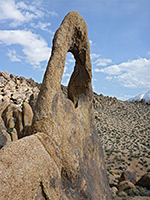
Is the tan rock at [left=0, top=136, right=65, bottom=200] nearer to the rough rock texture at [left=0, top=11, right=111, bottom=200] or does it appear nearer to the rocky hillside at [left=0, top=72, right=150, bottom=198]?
the rough rock texture at [left=0, top=11, right=111, bottom=200]

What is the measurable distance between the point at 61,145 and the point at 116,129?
24.2 meters

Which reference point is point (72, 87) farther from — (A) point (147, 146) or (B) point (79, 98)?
(A) point (147, 146)

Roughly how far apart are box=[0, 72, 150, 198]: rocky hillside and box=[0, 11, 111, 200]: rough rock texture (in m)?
4.62

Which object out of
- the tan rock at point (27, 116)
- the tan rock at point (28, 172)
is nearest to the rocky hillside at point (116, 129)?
the tan rock at point (27, 116)

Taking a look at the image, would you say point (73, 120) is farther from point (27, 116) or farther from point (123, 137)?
point (123, 137)

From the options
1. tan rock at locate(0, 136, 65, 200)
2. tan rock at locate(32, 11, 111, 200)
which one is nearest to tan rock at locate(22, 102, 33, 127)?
tan rock at locate(32, 11, 111, 200)

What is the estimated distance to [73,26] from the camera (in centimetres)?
412

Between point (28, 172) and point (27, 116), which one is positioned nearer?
point (28, 172)

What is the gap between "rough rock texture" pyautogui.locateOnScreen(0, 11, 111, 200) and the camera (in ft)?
7.22

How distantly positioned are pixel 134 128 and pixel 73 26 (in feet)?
81.4

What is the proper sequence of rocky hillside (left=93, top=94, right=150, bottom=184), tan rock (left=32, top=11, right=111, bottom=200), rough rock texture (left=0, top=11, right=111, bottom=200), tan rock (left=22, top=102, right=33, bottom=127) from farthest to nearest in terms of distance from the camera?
rocky hillside (left=93, top=94, right=150, bottom=184) → tan rock (left=22, top=102, right=33, bottom=127) → tan rock (left=32, top=11, right=111, bottom=200) → rough rock texture (left=0, top=11, right=111, bottom=200)

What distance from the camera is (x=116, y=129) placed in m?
26.3

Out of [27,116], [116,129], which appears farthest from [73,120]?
[116,129]

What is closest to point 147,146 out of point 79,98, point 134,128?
point 134,128
